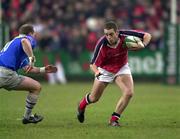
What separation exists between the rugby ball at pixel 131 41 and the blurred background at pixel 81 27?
15.6 meters

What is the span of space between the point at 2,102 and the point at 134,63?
37.4 ft

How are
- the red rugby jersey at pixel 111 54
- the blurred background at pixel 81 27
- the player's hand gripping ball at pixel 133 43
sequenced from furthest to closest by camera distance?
1. the blurred background at pixel 81 27
2. the red rugby jersey at pixel 111 54
3. the player's hand gripping ball at pixel 133 43

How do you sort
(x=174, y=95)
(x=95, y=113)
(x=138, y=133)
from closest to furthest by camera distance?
1. (x=138, y=133)
2. (x=95, y=113)
3. (x=174, y=95)

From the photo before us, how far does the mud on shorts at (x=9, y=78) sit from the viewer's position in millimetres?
13906

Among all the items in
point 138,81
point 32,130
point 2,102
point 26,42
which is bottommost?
point 138,81

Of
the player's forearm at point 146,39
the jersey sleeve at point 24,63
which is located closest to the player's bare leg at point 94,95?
the player's forearm at point 146,39

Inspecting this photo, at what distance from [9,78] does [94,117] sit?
297cm

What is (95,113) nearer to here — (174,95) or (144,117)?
(144,117)

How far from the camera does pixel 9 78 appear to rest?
13.9 metres

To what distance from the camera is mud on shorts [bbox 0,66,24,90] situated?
45.6ft

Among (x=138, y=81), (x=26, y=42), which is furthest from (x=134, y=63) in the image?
(x=26, y=42)

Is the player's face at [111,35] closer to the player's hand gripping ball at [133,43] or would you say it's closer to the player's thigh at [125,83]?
the player's hand gripping ball at [133,43]

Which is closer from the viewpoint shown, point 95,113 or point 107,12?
point 95,113

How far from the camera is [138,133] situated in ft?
42.1
